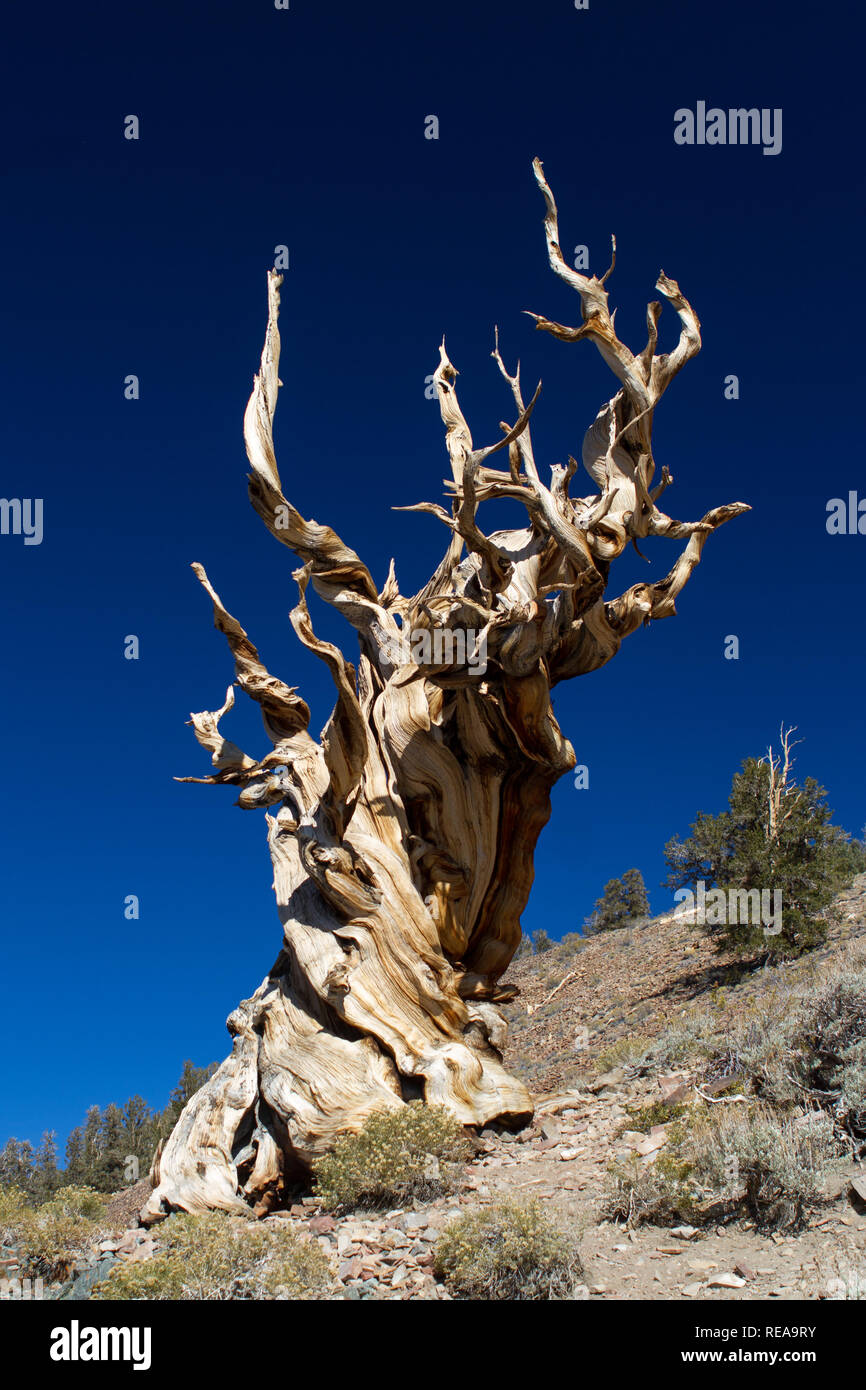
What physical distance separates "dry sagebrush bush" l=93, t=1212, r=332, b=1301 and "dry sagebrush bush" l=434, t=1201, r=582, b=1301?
607mm

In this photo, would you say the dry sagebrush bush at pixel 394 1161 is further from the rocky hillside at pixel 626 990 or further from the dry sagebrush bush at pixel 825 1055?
the rocky hillside at pixel 626 990

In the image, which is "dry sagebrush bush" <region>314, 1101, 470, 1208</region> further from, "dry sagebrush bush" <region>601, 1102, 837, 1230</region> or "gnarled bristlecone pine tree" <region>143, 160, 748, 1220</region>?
"dry sagebrush bush" <region>601, 1102, 837, 1230</region>

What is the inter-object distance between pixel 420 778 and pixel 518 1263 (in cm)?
482

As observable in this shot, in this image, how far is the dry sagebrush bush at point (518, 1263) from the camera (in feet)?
12.0

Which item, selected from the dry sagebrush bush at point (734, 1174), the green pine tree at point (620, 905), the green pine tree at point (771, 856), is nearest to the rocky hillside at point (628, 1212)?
the dry sagebrush bush at point (734, 1174)

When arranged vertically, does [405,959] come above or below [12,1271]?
above

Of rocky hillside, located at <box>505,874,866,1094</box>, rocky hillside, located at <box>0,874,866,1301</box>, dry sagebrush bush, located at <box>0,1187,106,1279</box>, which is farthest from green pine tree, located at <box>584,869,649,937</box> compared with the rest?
dry sagebrush bush, located at <box>0,1187,106,1279</box>

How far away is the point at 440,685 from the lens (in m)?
7.76

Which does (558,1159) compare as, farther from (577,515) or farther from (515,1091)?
(577,515)

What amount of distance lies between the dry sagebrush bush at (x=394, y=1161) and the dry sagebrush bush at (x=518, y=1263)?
157 centimetres

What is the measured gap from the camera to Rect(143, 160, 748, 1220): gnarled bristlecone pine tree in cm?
678
